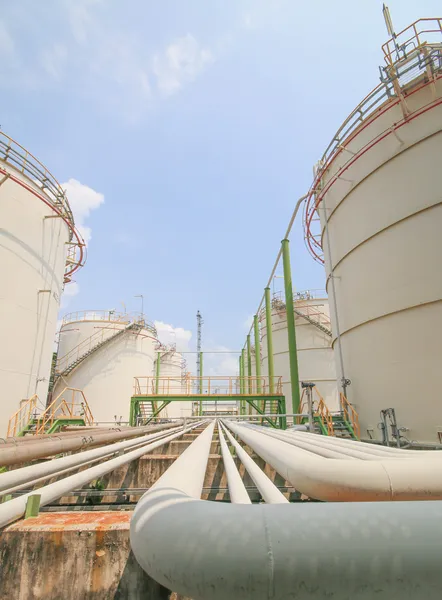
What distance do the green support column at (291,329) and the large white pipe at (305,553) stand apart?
12709 mm

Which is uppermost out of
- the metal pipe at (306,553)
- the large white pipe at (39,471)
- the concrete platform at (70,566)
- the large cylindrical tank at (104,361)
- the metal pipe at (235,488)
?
the large cylindrical tank at (104,361)

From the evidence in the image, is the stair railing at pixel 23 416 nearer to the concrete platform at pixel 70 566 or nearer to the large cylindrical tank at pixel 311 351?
the concrete platform at pixel 70 566

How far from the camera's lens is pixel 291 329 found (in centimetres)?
1367

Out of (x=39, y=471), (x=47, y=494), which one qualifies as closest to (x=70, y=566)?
(x=47, y=494)

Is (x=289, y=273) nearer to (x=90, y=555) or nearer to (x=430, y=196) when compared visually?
(x=430, y=196)

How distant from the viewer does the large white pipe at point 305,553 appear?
768mm

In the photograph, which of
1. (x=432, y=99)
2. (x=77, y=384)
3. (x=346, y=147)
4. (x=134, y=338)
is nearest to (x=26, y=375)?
(x=77, y=384)

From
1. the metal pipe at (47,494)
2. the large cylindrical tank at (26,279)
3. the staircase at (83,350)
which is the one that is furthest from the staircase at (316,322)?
the metal pipe at (47,494)

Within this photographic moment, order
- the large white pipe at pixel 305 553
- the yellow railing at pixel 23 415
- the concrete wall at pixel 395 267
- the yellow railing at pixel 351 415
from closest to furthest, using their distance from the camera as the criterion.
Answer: the large white pipe at pixel 305 553, the concrete wall at pixel 395 267, the yellow railing at pixel 351 415, the yellow railing at pixel 23 415

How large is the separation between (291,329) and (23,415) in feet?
34.5

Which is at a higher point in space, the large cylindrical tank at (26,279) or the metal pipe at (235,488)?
the large cylindrical tank at (26,279)

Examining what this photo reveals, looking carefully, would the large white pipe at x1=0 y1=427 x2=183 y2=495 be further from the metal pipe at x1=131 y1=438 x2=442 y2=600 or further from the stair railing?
the stair railing

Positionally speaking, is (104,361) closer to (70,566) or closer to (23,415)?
(23,415)

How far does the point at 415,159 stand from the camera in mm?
8742
